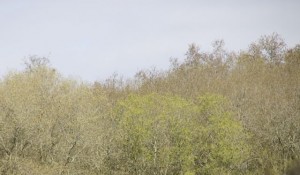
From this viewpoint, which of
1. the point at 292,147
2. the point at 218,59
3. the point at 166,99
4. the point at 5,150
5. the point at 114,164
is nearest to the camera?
the point at 5,150

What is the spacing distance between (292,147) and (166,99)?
52.5 ft

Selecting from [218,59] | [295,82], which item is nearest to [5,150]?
[295,82]

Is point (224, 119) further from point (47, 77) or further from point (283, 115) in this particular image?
point (47, 77)

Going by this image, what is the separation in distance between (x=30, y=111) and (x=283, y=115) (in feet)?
92.1

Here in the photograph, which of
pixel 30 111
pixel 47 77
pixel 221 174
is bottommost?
pixel 221 174

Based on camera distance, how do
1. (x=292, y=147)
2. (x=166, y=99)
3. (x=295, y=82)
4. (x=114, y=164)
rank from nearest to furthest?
(x=166, y=99)
(x=114, y=164)
(x=292, y=147)
(x=295, y=82)

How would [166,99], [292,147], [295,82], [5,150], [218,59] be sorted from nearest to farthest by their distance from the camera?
[5,150] < [166,99] < [292,147] < [295,82] < [218,59]

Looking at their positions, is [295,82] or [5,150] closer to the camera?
[5,150]

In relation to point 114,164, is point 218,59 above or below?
above

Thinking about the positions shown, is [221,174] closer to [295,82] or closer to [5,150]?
[5,150]

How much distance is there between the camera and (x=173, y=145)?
1412 inches

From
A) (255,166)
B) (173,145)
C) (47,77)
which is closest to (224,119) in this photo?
(173,145)

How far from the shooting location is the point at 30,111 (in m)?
30.5

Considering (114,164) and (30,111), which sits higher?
(30,111)
